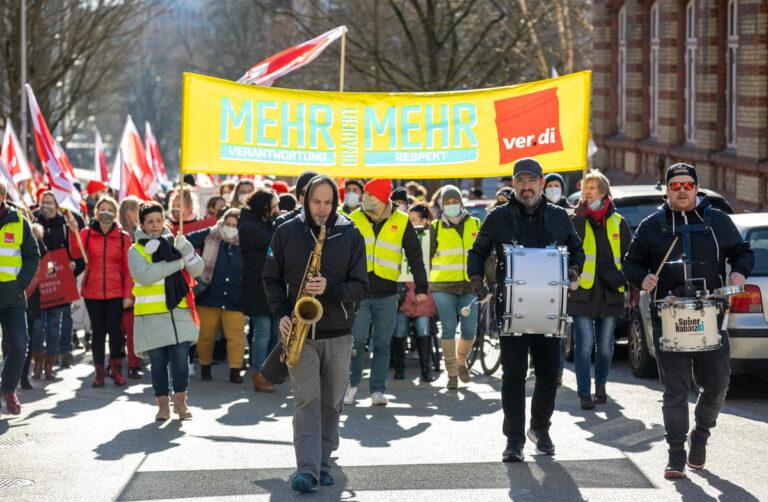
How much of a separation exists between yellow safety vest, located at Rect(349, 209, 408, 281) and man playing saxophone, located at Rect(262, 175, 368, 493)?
11.0 feet

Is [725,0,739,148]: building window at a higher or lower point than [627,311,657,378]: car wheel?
higher

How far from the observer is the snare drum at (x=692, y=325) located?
869 centimetres

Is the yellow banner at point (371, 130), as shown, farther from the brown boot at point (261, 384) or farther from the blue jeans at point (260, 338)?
the brown boot at point (261, 384)

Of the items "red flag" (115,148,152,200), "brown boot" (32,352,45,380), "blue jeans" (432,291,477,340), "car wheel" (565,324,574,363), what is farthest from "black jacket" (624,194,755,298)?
"red flag" (115,148,152,200)

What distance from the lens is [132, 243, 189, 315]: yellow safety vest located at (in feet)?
37.4

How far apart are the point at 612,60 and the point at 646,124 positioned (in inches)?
108

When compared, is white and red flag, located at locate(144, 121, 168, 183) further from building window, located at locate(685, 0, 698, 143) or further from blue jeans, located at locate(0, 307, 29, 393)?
blue jeans, located at locate(0, 307, 29, 393)

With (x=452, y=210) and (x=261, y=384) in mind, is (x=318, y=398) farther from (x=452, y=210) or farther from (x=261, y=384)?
(x=452, y=210)

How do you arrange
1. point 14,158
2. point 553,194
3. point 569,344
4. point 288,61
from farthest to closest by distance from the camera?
point 14,158 → point 288,61 → point 569,344 → point 553,194

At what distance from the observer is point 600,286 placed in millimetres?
11789

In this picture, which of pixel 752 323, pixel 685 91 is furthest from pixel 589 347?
pixel 685 91

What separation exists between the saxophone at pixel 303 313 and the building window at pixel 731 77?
16.8 metres

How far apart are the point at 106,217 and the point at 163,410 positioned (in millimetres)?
2862

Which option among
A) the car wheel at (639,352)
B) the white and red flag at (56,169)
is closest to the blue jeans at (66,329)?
the white and red flag at (56,169)
